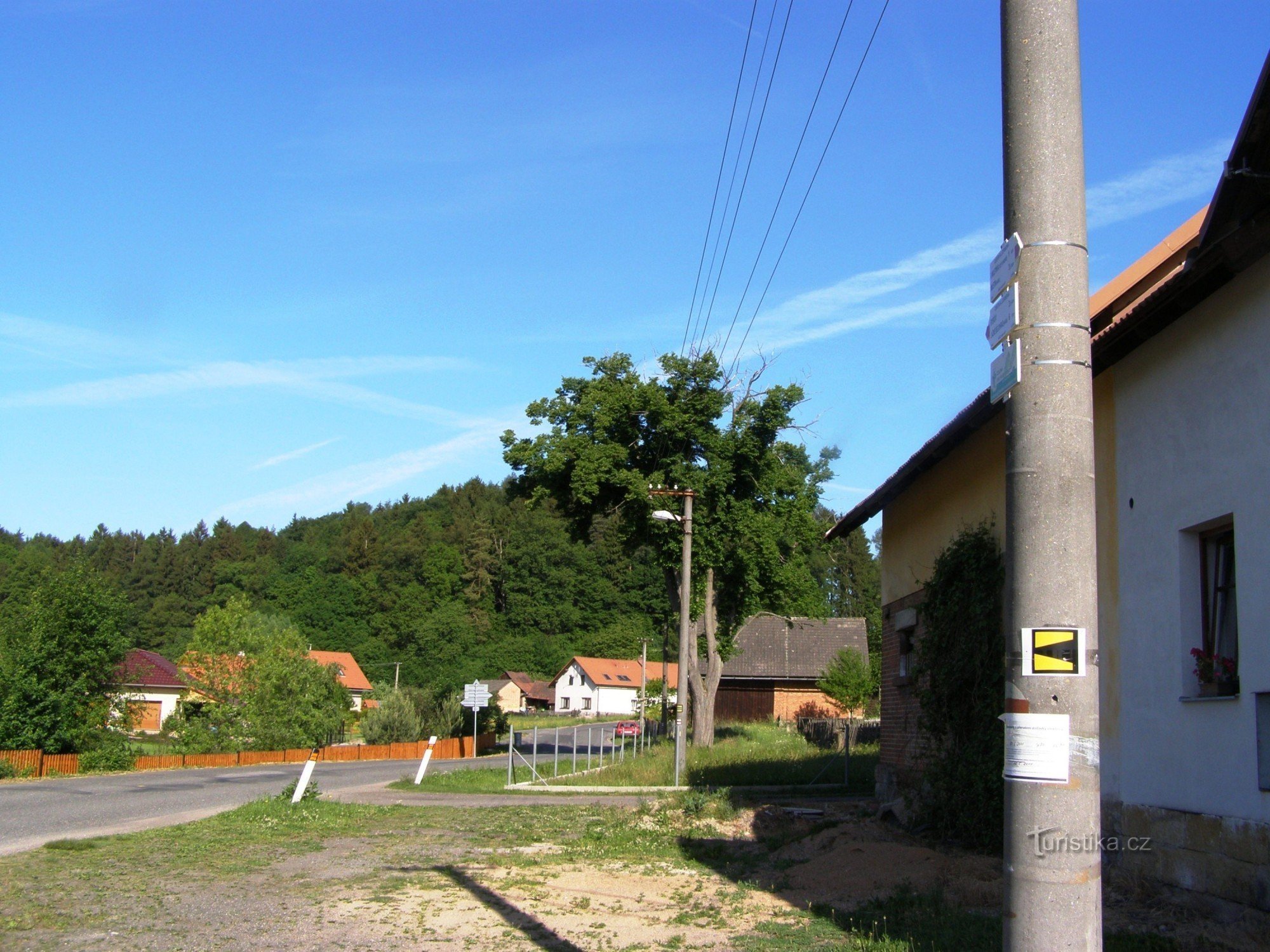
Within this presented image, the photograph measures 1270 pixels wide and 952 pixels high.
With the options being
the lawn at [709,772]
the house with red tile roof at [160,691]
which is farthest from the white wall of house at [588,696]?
the lawn at [709,772]

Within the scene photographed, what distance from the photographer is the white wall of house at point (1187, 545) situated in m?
7.59

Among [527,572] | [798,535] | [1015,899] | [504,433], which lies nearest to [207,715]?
[504,433]

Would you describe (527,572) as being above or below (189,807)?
above

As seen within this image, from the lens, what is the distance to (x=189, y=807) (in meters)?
19.0

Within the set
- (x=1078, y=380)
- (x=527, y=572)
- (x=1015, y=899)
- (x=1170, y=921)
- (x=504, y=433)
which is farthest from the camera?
(x=527, y=572)

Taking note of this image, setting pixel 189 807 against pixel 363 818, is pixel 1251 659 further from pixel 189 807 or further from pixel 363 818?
pixel 189 807

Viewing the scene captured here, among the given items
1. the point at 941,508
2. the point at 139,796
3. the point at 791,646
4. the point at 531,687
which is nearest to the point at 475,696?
the point at 139,796

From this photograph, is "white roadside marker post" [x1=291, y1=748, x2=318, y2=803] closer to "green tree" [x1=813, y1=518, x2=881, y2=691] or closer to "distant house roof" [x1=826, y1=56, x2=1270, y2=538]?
"distant house roof" [x1=826, y1=56, x2=1270, y2=538]

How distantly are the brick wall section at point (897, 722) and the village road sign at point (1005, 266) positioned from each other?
1126 centimetres

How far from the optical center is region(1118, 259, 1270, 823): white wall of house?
759 centimetres

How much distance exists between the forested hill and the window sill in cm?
9908

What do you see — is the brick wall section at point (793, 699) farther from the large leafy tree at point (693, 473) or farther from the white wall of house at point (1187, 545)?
the white wall of house at point (1187, 545)

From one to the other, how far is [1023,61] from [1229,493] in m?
5.46

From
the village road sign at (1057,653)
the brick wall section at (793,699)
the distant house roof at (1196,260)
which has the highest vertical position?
the distant house roof at (1196,260)
